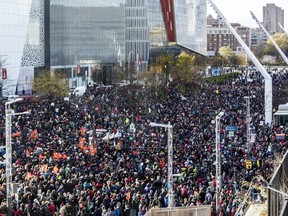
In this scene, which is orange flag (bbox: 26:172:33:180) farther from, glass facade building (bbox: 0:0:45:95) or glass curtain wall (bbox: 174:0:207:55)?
glass curtain wall (bbox: 174:0:207:55)

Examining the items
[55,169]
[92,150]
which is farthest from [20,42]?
[55,169]

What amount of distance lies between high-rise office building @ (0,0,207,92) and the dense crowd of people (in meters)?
18.9

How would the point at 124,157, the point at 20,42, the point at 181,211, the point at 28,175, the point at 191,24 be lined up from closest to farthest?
1. the point at 181,211
2. the point at 28,175
3. the point at 124,157
4. the point at 20,42
5. the point at 191,24

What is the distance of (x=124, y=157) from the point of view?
29.2 meters

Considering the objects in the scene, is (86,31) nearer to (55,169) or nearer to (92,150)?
(92,150)

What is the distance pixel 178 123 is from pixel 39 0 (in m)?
38.2

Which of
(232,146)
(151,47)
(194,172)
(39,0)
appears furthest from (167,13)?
(194,172)

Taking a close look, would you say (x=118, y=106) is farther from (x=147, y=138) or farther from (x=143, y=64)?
(x=143, y=64)

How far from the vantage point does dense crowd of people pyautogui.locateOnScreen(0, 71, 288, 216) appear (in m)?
20.8

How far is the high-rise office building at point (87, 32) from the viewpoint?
67.3m

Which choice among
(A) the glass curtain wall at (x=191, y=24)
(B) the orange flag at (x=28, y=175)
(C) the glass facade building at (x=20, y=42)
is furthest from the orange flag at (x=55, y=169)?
(A) the glass curtain wall at (x=191, y=24)

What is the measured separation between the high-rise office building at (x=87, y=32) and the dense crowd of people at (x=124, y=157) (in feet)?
62.0

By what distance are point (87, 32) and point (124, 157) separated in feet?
195

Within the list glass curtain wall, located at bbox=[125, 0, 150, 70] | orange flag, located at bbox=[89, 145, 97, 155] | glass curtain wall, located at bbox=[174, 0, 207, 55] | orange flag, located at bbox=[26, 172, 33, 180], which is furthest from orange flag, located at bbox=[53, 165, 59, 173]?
glass curtain wall, located at bbox=[174, 0, 207, 55]
